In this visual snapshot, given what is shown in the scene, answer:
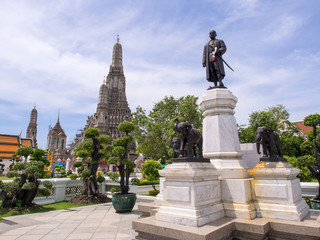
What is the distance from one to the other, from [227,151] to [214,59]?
274 centimetres

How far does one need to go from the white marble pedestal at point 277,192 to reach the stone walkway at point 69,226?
353 cm

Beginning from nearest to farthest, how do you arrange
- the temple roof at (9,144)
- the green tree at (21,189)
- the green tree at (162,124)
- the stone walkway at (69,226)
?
the stone walkway at (69,226), the green tree at (21,189), the green tree at (162,124), the temple roof at (9,144)

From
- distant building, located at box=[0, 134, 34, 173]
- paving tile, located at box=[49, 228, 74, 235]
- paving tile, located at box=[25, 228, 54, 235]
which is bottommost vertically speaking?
paving tile, located at box=[49, 228, 74, 235]

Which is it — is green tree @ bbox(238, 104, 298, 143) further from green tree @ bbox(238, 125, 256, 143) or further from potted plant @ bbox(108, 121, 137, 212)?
potted plant @ bbox(108, 121, 137, 212)

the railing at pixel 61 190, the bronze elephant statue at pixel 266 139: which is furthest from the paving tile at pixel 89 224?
the bronze elephant statue at pixel 266 139

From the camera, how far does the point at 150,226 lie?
4.23 m

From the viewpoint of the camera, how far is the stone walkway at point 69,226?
6.11 meters

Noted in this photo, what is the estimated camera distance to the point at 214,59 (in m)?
6.41

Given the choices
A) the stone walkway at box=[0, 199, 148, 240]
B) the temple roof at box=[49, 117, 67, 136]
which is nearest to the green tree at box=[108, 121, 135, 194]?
the stone walkway at box=[0, 199, 148, 240]

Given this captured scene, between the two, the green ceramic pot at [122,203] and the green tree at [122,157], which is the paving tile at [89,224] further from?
the green tree at [122,157]

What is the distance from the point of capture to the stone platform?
3.80 m

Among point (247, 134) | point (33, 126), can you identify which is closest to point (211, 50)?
point (247, 134)

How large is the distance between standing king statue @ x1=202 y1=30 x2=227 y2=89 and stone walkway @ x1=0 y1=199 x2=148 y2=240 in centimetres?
519

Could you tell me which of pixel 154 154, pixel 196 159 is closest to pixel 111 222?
pixel 196 159
